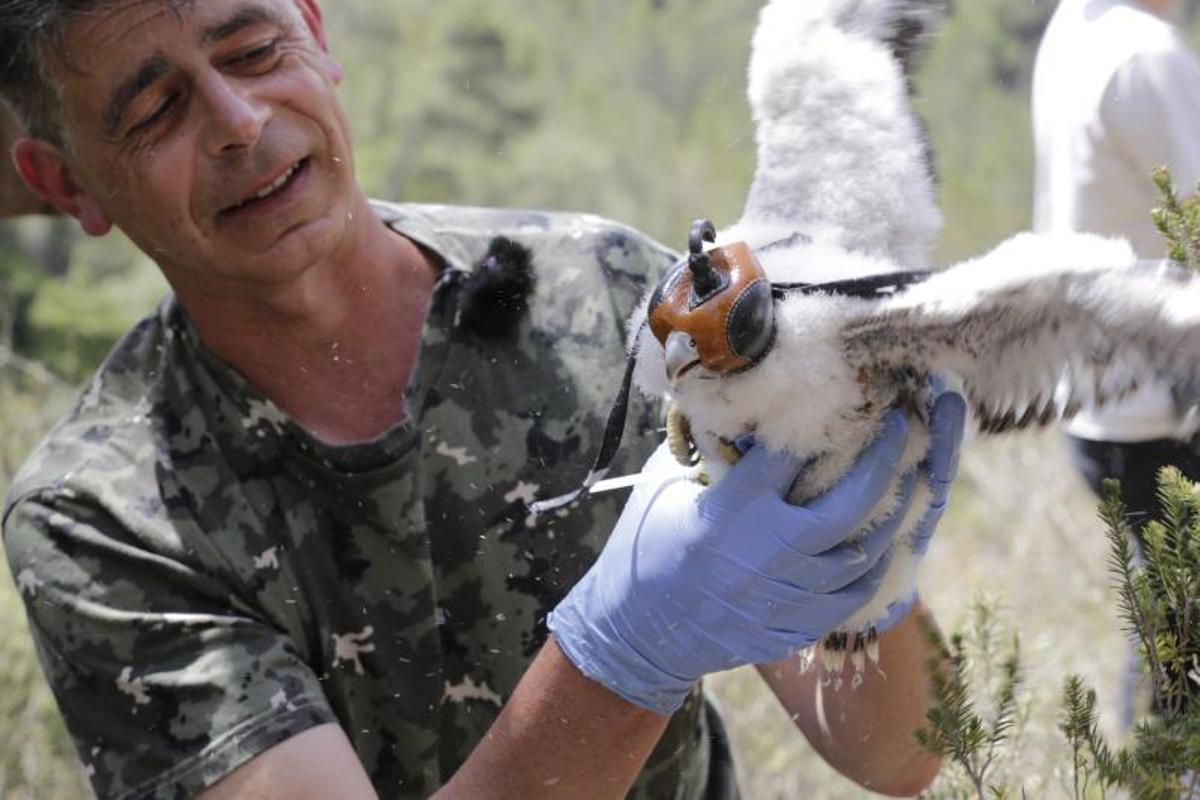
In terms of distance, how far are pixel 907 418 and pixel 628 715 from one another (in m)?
0.50

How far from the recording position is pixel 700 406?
143cm

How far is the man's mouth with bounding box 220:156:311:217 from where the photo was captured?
197cm

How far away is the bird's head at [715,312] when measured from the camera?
4.37ft

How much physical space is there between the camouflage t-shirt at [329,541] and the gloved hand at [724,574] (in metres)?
0.43

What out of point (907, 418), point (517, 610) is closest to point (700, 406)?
point (907, 418)

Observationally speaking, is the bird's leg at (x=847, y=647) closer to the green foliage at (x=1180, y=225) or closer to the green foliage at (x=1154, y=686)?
the green foliage at (x=1154, y=686)

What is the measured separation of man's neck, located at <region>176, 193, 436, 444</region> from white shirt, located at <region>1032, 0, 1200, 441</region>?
4.46 ft

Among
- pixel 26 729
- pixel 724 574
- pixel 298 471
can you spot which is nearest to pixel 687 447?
pixel 724 574

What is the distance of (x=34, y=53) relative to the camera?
202 cm

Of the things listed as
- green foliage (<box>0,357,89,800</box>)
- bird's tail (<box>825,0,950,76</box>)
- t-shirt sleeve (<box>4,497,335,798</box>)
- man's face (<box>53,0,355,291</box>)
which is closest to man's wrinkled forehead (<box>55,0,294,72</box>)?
man's face (<box>53,0,355,291</box>)

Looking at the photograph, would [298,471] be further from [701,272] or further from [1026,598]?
[1026,598]

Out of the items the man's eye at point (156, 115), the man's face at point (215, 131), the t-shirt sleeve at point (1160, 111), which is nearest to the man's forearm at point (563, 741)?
the man's face at point (215, 131)

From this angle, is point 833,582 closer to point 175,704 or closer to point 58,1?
point 175,704

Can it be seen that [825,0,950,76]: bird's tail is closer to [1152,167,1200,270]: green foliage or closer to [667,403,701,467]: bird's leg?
[1152,167,1200,270]: green foliage
